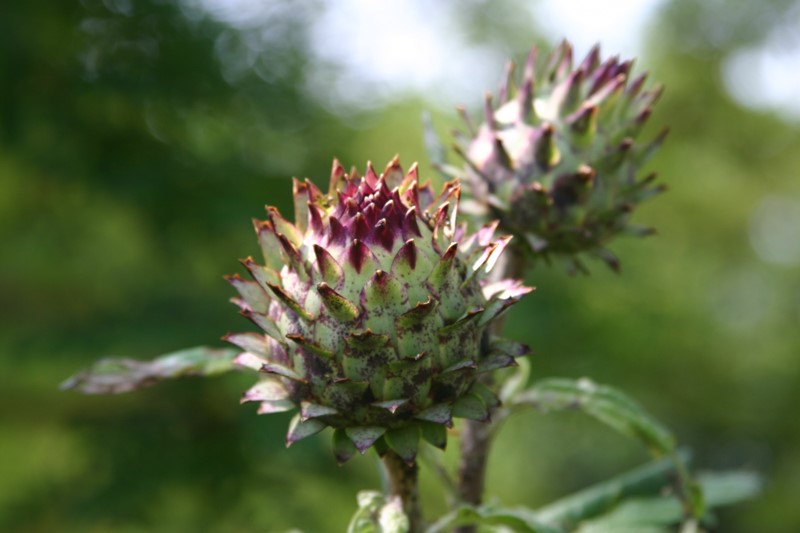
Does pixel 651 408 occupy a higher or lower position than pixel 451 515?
higher

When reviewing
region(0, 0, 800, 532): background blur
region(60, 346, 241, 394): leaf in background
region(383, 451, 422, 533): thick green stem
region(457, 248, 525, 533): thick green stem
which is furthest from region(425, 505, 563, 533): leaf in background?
region(0, 0, 800, 532): background blur

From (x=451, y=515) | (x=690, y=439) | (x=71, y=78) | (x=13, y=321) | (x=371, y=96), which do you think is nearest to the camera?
(x=451, y=515)

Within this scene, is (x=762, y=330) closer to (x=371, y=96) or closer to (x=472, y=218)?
(x=371, y=96)

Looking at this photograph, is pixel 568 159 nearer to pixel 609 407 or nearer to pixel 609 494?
pixel 609 407

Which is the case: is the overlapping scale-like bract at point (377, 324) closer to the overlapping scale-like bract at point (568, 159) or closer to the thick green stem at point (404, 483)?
the thick green stem at point (404, 483)

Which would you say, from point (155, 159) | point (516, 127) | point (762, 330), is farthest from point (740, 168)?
point (516, 127)

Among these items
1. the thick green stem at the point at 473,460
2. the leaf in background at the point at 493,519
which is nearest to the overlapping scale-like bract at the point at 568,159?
the thick green stem at the point at 473,460

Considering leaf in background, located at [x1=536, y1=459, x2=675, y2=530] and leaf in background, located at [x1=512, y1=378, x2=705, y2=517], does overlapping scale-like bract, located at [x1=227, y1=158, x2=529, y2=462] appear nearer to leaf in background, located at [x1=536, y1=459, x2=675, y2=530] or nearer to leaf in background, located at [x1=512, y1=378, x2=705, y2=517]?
leaf in background, located at [x1=512, y1=378, x2=705, y2=517]
